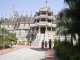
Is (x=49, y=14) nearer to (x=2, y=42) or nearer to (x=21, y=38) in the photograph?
(x=21, y=38)

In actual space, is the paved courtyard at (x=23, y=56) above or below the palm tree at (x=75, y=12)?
below

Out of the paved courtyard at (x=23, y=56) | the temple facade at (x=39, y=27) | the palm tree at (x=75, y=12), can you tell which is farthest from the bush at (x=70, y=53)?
the temple facade at (x=39, y=27)

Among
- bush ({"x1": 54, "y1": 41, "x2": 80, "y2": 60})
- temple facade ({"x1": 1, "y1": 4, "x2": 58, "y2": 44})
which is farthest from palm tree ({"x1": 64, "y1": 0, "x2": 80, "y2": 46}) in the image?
temple facade ({"x1": 1, "y1": 4, "x2": 58, "y2": 44})

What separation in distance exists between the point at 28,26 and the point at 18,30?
12.7 feet

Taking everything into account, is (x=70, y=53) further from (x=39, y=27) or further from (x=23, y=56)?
(x=39, y=27)

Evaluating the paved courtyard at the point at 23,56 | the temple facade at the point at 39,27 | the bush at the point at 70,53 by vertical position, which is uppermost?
the temple facade at the point at 39,27

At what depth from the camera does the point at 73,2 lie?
772 inches

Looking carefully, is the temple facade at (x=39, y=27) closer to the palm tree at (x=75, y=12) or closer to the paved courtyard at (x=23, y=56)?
the paved courtyard at (x=23, y=56)

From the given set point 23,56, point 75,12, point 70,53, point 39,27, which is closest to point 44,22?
point 39,27

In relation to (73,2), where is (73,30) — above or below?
below

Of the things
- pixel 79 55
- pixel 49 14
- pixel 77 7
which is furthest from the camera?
pixel 49 14

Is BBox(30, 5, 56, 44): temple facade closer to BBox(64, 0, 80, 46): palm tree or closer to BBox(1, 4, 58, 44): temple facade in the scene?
BBox(1, 4, 58, 44): temple facade

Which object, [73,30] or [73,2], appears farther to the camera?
[73,30]

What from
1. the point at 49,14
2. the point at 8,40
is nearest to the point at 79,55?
the point at 8,40
